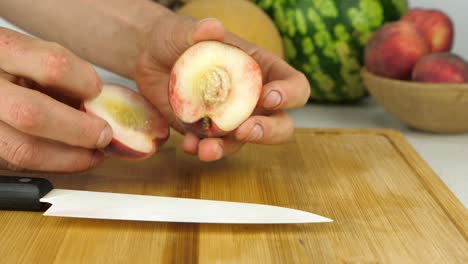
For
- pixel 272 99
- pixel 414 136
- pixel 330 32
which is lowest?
pixel 414 136

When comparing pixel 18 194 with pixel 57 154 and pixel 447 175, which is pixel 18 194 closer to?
pixel 57 154

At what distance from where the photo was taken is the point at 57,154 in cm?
103

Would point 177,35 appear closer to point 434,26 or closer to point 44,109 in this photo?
point 44,109

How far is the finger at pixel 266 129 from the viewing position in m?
1.03

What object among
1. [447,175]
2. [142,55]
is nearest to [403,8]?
[447,175]

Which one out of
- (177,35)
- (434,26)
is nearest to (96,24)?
(177,35)

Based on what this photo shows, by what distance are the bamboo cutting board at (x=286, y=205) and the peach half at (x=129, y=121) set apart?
5 cm

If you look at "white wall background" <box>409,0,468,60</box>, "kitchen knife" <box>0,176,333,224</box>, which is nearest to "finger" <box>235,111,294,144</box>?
"kitchen knife" <box>0,176,333,224</box>

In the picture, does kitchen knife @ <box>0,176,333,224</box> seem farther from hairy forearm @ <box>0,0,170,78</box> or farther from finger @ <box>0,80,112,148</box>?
hairy forearm @ <box>0,0,170,78</box>

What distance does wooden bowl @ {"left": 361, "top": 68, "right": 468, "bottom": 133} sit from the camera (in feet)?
4.35

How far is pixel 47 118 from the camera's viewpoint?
955mm

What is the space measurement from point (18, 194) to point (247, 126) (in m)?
0.30

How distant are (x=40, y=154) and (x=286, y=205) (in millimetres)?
326

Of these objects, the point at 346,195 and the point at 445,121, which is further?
the point at 445,121
